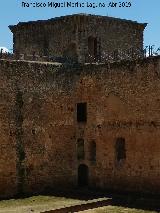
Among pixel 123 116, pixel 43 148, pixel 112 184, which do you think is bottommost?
pixel 112 184

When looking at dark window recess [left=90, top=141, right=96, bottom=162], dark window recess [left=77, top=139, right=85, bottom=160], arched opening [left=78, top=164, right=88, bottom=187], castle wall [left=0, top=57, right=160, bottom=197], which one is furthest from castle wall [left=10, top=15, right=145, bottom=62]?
arched opening [left=78, top=164, right=88, bottom=187]

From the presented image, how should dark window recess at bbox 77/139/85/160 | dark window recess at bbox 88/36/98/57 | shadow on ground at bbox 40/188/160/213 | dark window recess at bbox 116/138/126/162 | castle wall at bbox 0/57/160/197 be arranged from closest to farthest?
shadow on ground at bbox 40/188/160/213, castle wall at bbox 0/57/160/197, dark window recess at bbox 116/138/126/162, dark window recess at bbox 77/139/85/160, dark window recess at bbox 88/36/98/57

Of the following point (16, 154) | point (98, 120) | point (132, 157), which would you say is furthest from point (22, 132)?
point (132, 157)

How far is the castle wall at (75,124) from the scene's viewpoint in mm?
22438

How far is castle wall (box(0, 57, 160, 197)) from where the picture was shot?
73.6 ft

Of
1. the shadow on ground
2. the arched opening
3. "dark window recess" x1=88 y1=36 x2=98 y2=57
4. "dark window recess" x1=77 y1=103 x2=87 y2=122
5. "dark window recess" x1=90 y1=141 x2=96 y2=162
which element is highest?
"dark window recess" x1=88 y1=36 x2=98 y2=57

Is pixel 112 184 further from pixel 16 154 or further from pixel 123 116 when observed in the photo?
pixel 16 154

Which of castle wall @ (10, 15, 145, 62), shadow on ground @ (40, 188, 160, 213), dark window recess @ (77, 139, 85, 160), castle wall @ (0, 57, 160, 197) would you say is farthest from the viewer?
castle wall @ (10, 15, 145, 62)

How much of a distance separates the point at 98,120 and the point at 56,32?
6.51 meters

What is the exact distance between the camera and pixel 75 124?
83.7 ft

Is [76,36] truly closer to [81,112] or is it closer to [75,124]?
[81,112]

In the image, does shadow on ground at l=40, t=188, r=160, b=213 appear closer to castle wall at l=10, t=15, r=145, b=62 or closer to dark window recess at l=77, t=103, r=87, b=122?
dark window recess at l=77, t=103, r=87, b=122

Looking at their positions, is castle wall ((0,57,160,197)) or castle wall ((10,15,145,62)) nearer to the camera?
castle wall ((0,57,160,197))

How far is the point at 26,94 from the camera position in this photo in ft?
79.8
